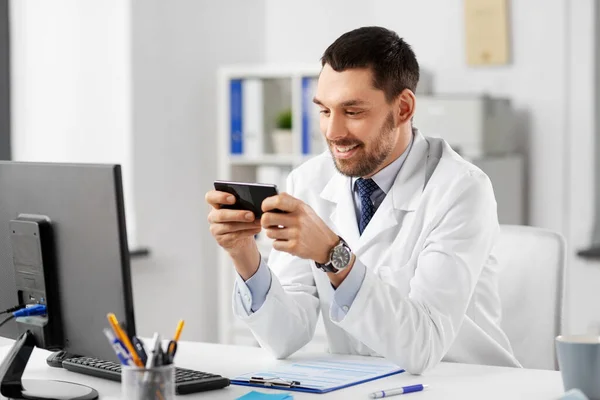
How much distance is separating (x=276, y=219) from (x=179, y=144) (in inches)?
94.2

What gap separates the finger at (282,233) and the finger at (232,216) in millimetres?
43

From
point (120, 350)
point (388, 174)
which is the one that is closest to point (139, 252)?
point (388, 174)

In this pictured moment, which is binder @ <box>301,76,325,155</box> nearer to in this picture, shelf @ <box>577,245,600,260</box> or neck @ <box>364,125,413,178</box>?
shelf @ <box>577,245,600,260</box>

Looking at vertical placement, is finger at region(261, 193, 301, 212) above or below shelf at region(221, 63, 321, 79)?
below

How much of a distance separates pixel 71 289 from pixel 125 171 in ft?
7.48

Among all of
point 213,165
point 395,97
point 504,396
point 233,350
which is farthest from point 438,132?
point 504,396

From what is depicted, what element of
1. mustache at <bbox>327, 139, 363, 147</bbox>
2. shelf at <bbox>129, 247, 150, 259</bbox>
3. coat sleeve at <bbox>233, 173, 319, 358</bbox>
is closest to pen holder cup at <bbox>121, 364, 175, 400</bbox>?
coat sleeve at <bbox>233, 173, 319, 358</bbox>

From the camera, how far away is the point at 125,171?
3711 millimetres

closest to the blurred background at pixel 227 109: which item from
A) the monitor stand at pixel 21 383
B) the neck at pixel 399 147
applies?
the neck at pixel 399 147

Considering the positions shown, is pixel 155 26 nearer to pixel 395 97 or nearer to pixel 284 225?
pixel 395 97

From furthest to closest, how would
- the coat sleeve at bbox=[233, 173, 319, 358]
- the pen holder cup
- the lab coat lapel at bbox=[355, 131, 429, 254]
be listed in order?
the lab coat lapel at bbox=[355, 131, 429, 254] → the coat sleeve at bbox=[233, 173, 319, 358] → the pen holder cup

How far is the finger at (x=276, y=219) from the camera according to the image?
159cm

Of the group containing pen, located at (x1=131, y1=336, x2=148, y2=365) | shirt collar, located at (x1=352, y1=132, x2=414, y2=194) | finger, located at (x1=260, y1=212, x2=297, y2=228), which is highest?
shirt collar, located at (x1=352, y1=132, x2=414, y2=194)

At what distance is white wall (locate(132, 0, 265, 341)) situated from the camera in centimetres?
373
